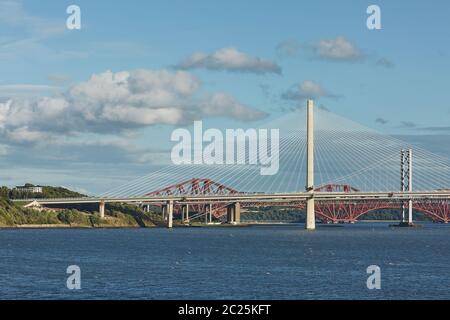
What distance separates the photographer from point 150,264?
76125 mm

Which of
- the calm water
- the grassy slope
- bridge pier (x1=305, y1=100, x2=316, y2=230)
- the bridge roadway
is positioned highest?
bridge pier (x1=305, y1=100, x2=316, y2=230)

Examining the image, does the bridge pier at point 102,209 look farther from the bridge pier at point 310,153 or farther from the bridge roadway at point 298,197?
the bridge pier at point 310,153

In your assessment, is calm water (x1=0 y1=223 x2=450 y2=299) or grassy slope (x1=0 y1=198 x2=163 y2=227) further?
grassy slope (x1=0 y1=198 x2=163 y2=227)

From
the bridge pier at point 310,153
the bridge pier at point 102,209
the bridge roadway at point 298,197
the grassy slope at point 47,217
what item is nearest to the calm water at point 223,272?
the bridge pier at point 310,153

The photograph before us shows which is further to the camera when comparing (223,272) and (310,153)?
(310,153)

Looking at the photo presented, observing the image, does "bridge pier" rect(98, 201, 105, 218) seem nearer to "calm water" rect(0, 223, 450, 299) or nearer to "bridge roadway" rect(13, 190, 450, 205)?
"bridge roadway" rect(13, 190, 450, 205)

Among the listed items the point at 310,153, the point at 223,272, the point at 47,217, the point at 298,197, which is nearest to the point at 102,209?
the point at 47,217

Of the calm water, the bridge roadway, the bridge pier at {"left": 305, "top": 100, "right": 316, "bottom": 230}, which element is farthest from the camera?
the bridge roadway

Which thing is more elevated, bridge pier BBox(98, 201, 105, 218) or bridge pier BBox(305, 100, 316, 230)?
bridge pier BBox(305, 100, 316, 230)

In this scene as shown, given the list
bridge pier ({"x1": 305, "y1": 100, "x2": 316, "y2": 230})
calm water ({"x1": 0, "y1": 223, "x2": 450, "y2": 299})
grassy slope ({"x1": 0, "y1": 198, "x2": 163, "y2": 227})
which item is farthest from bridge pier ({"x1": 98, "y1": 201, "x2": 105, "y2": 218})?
calm water ({"x1": 0, "y1": 223, "x2": 450, "y2": 299})

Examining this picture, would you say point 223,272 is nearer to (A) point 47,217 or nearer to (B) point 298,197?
(B) point 298,197

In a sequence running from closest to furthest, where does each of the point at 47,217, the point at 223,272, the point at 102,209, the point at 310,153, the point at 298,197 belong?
the point at 223,272, the point at 310,153, the point at 298,197, the point at 47,217, the point at 102,209

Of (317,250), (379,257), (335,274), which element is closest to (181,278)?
(335,274)
